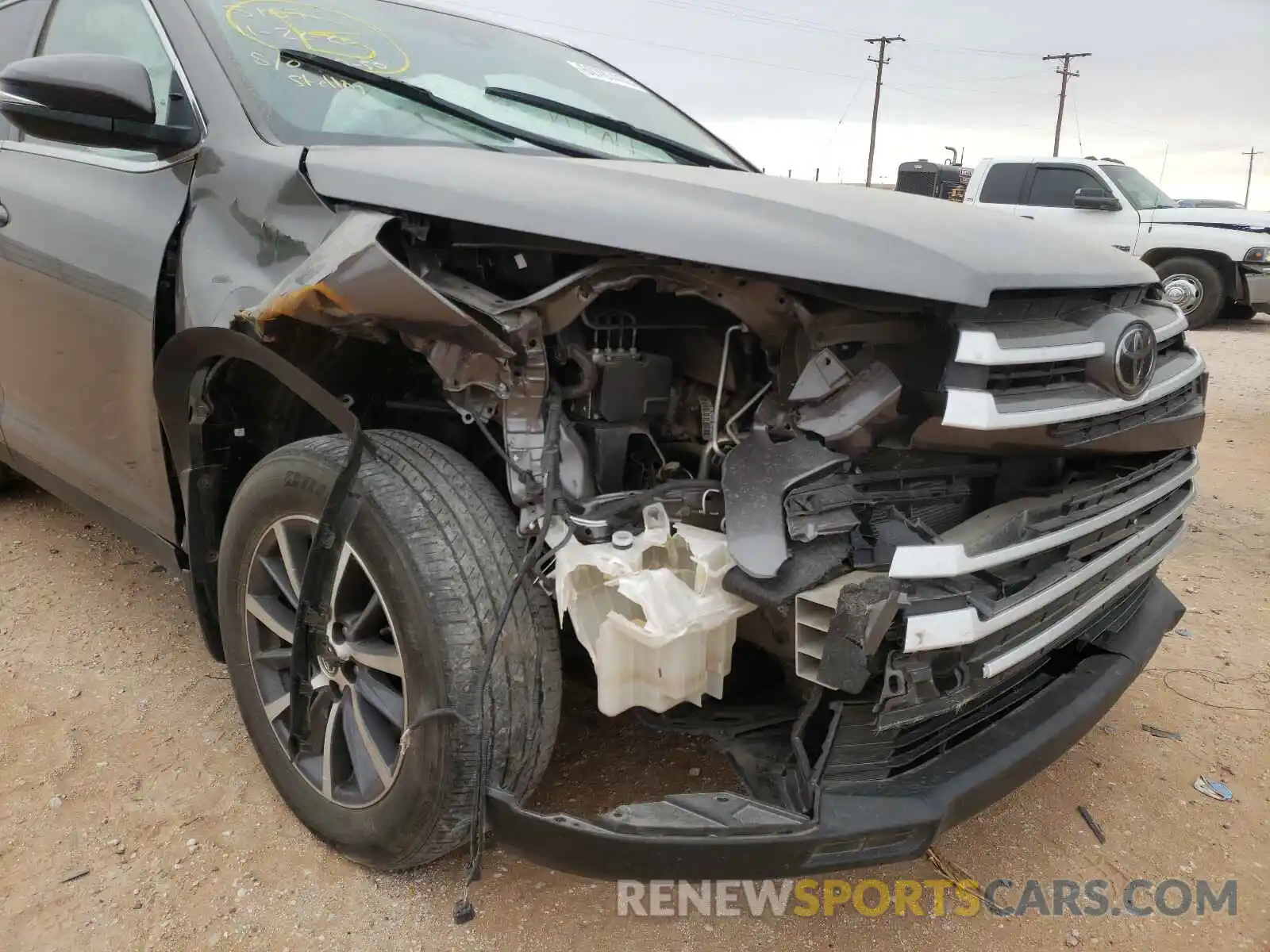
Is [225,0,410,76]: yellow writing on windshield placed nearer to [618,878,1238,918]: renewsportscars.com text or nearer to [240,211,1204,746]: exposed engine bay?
[240,211,1204,746]: exposed engine bay

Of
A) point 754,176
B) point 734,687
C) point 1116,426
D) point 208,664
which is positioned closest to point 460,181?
point 754,176

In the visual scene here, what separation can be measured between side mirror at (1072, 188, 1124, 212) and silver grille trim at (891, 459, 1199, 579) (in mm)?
9515

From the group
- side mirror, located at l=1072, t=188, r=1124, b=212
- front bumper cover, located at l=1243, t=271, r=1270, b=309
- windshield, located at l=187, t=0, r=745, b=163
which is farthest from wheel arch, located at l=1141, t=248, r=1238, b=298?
windshield, located at l=187, t=0, r=745, b=163

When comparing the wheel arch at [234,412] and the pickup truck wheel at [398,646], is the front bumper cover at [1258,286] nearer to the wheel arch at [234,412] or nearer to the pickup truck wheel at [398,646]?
the wheel arch at [234,412]

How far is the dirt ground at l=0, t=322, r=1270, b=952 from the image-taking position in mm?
1908

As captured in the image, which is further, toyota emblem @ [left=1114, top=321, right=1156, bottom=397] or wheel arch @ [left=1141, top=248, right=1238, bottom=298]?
wheel arch @ [left=1141, top=248, right=1238, bottom=298]

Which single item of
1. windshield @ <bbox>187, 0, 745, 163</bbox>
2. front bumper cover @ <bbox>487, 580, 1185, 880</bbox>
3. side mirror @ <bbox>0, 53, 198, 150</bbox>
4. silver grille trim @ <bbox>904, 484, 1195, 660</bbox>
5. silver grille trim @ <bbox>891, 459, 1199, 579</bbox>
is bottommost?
front bumper cover @ <bbox>487, 580, 1185, 880</bbox>

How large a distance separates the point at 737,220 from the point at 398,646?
1009 mm

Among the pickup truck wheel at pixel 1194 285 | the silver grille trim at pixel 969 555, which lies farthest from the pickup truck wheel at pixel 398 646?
the pickup truck wheel at pixel 1194 285

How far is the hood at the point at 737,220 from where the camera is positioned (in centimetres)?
149

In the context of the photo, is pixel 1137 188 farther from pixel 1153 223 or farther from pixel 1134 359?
pixel 1134 359

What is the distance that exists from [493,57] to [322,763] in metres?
2.03

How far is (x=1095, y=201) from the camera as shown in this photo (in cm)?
1009

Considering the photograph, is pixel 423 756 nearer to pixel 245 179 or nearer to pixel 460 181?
pixel 460 181
